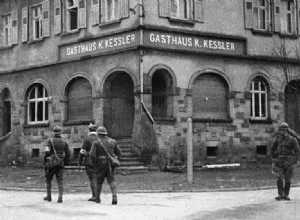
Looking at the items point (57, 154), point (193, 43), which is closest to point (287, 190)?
point (57, 154)

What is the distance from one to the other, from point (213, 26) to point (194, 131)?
199 inches

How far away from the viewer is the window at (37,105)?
93.8 ft

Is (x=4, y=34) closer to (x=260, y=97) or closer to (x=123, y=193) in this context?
(x=260, y=97)

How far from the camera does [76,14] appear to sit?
27297mm

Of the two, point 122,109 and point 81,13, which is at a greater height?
point 81,13

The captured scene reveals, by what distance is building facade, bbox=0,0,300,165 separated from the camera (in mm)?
24109

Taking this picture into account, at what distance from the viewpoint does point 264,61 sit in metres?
27.6

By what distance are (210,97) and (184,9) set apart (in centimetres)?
418

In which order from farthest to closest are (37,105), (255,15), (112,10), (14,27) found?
1. (14,27)
2. (37,105)
3. (255,15)
4. (112,10)

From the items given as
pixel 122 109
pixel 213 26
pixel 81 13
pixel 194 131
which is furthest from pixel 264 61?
pixel 81 13

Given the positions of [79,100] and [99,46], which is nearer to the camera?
[99,46]

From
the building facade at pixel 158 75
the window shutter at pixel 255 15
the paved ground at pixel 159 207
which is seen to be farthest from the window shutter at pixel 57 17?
the paved ground at pixel 159 207

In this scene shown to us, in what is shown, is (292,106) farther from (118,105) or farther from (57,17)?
(57,17)

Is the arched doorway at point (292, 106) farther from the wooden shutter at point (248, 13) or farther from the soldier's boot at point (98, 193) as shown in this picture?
the soldier's boot at point (98, 193)
